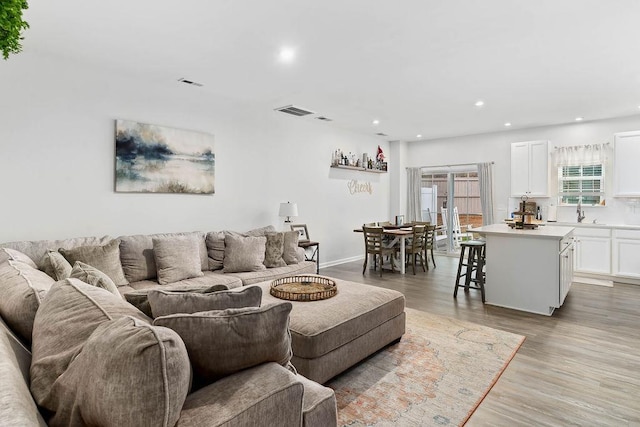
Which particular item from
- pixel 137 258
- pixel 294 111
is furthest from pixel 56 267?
pixel 294 111

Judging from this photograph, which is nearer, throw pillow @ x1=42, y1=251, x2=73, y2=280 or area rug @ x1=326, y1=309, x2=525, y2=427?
area rug @ x1=326, y1=309, x2=525, y2=427

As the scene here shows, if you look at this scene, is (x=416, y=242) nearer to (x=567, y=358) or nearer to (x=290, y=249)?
(x=290, y=249)

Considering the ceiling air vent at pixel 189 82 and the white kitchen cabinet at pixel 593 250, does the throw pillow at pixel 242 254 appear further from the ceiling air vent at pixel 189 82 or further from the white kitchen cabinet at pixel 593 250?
the white kitchen cabinet at pixel 593 250

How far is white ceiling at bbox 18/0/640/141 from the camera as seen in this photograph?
2.72 metres

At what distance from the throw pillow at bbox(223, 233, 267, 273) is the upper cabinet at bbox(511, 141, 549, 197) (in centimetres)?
520

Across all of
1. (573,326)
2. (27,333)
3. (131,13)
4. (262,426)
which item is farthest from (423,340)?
(131,13)

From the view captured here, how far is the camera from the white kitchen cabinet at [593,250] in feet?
19.0

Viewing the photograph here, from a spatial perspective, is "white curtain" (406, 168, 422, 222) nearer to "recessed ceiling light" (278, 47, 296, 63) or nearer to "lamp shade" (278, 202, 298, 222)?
"lamp shade" (278, 202, 298, 222)

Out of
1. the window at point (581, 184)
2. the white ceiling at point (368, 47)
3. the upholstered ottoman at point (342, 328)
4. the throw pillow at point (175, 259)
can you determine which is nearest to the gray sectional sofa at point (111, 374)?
the upholstered ottoman at point (342, 328)

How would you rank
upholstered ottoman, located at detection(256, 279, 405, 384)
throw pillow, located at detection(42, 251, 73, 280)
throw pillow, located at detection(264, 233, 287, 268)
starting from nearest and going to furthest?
upholstered ottoman, located at detection(256, 279, 405, 384) → throw pillow, located at detection(42, 251, 73, 280) → throw pillow, located at detection(264, 233, 287, 268)

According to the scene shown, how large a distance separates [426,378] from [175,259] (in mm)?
2637

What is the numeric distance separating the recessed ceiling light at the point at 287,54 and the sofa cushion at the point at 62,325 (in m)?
2.79

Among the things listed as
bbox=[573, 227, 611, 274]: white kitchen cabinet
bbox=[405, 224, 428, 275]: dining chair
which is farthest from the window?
bbox=[405, 224, 428, 275]: dining chair

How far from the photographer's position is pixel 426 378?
8.81ft
